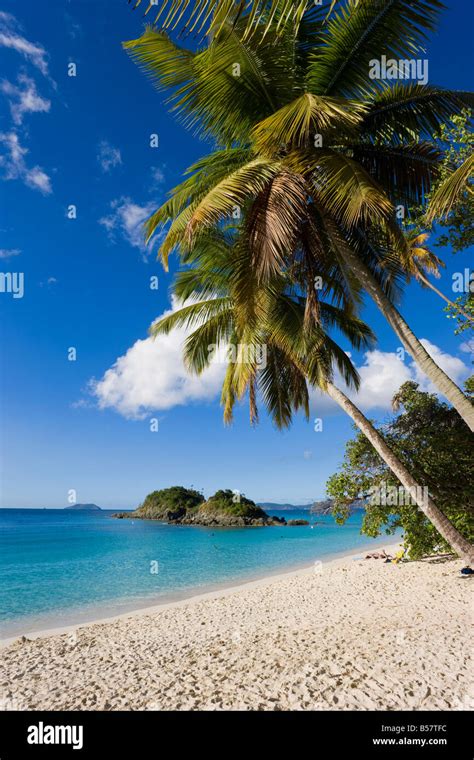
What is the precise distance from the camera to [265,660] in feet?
19.0

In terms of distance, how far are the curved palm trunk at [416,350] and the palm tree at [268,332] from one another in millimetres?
1155

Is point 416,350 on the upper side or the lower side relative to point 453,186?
lower

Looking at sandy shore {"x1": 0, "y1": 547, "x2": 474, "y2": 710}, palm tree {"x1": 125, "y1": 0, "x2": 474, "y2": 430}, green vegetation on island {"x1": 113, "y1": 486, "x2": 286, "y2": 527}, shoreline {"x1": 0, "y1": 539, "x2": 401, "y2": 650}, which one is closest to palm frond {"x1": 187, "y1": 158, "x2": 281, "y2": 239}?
palm tree {"x1": 125, "y1": 0, "x2": 474, "y2": 430}

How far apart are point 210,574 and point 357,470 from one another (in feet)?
40.0

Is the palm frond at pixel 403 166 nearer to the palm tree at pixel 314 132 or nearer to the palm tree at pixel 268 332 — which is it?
the palm tree at pixel 314 132

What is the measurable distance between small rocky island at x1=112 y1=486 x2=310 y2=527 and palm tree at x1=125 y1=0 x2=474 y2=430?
57.1 m

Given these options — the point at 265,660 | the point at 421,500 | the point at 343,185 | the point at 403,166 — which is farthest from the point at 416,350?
the point at 265,660

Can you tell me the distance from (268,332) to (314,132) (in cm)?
461

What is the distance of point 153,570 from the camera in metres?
20.9

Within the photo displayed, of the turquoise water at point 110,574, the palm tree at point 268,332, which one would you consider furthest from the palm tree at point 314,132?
the turquoise water at point 110,574

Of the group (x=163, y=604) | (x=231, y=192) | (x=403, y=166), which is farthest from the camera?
(x=163, y=604)

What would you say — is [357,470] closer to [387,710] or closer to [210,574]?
[387,710]

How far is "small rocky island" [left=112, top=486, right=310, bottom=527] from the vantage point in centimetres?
6294

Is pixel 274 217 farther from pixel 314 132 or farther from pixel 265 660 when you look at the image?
pixel 265 660
